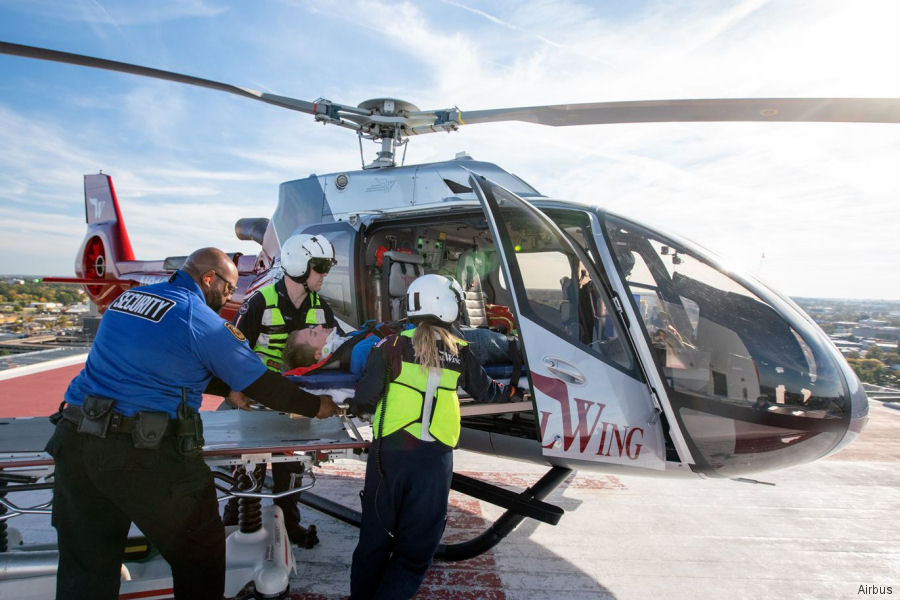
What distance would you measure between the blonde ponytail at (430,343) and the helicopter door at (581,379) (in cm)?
51

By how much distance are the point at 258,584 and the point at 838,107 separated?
4245 mm

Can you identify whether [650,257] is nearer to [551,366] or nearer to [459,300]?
[551,366]

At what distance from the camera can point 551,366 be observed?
2.80 meters

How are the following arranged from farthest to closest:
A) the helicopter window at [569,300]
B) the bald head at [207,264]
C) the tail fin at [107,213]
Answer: the tail fin at [107,213] < the helicopter window at [569,300] < the bald head at [207,264]

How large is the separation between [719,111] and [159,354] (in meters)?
3.66

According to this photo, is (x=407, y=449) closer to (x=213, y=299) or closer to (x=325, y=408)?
(x=325, y=408)

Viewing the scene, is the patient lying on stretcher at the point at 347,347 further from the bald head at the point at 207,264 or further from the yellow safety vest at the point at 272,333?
the bald head at the point at 207,264

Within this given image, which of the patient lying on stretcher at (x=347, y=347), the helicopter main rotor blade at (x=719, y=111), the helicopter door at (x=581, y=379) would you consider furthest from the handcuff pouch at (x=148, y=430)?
the helicopter main rotor blade at (x=719, y=111)

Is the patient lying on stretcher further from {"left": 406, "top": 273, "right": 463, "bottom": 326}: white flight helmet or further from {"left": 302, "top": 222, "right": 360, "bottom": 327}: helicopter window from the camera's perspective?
{"left": 302, "top": 222, "right": 360, "bottom": 327}: helicopter window

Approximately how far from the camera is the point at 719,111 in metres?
3.54

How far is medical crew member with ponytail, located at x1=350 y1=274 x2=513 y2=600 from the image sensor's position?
2.45 m

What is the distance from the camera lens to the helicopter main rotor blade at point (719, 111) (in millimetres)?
3037

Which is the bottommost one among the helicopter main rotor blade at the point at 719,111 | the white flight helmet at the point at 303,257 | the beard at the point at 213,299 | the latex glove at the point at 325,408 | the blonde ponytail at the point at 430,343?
the latex glove at the point at 325,408

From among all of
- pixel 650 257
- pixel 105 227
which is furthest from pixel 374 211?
pixel 105 227
